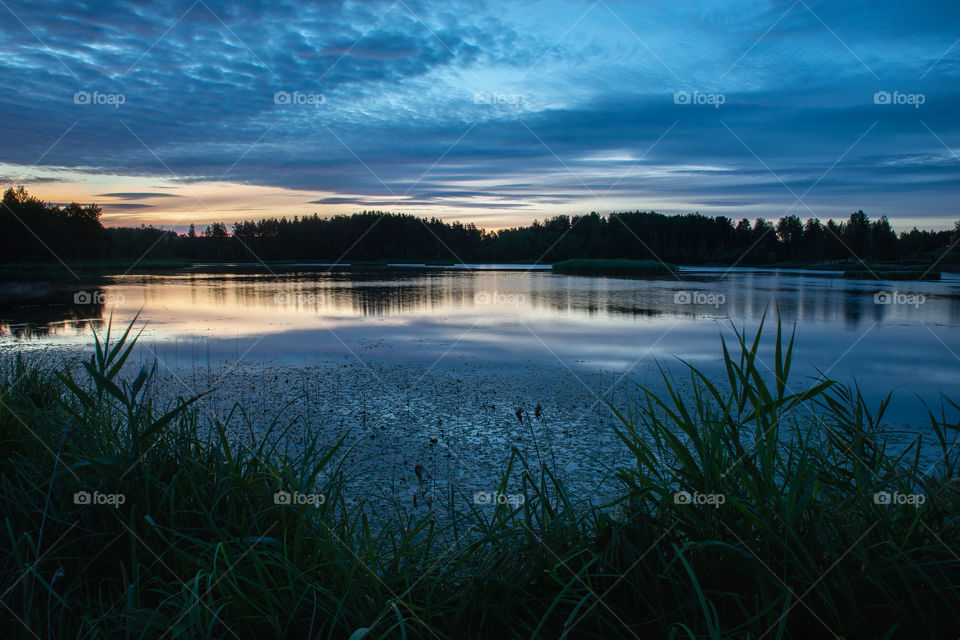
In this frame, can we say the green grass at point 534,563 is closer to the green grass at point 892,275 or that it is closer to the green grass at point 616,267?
the green grass at point 892,275

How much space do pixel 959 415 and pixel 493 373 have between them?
5.53 meters

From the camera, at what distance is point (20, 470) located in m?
2.94

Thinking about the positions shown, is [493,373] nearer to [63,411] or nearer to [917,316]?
[63,411]

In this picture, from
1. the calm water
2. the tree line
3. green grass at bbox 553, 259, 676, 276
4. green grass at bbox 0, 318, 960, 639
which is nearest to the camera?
green grass at bbox 0, 318, 960, 639

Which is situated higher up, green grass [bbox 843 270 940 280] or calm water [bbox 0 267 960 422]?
green grass [bbox 843 270 940 280]

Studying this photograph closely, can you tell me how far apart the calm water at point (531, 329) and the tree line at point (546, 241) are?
175 feet

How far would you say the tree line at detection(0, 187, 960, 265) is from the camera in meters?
74.3

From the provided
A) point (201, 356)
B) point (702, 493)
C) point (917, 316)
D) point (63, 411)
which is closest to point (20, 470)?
point (63, 411)

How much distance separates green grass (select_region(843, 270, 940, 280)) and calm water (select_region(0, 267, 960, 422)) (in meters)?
14.4

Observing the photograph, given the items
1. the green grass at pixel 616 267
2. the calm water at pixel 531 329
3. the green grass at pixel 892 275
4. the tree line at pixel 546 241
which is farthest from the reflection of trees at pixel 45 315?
the tree line at pixel 546 241

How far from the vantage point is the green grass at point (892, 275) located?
33.0 metres

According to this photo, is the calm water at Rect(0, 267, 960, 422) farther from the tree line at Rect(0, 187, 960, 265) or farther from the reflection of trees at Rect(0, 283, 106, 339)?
the tree line at Rect(0, 187, 960, 265)

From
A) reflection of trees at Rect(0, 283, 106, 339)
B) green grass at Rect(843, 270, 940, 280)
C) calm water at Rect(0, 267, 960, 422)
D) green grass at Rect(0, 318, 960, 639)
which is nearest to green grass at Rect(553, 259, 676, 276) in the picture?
green grass at Rect(843, 270, 940, 280)

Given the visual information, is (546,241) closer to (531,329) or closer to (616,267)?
(616,267)
